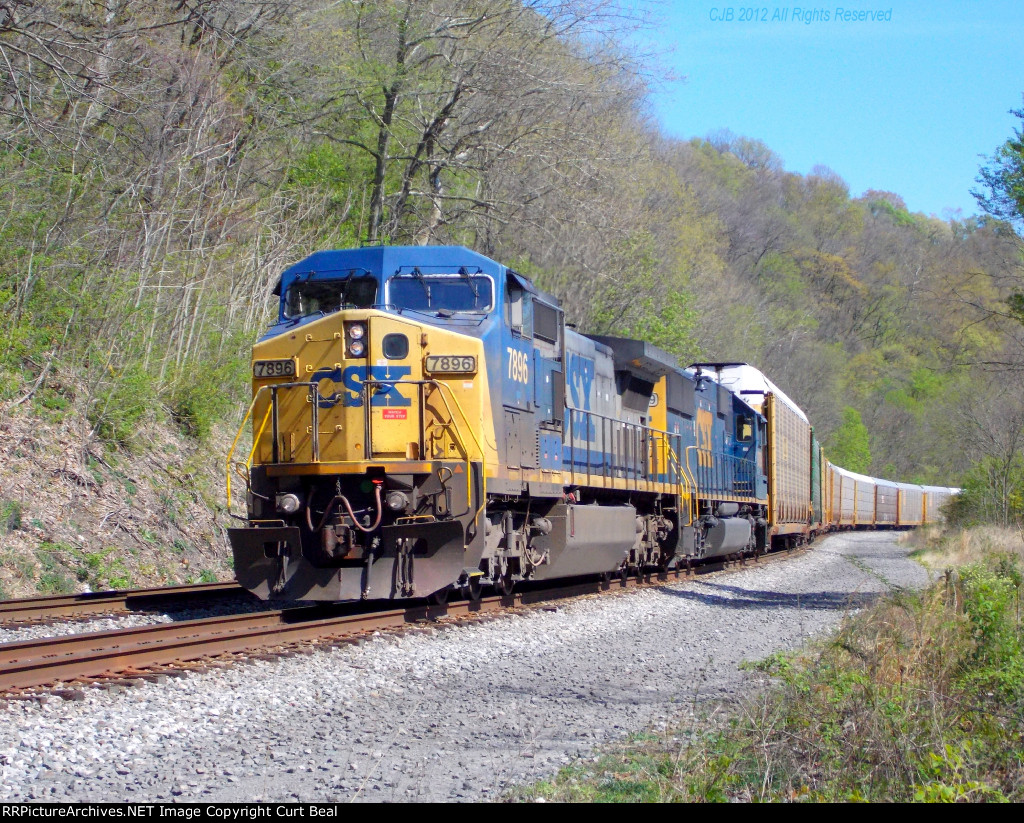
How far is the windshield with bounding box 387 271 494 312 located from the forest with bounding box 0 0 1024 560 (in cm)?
617

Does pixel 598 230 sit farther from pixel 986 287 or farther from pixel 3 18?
pixel 3 18

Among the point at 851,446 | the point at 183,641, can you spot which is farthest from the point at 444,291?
the point at 851,446

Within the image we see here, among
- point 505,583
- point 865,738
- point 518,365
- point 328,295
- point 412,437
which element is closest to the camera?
point 865,738

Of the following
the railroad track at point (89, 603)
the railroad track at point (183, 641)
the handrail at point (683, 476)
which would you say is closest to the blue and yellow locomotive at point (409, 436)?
the railroad track at point (183, 641)

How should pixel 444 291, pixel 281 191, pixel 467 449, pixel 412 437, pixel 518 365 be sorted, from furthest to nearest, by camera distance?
pixel 281 191 → pixel 518 365 → pixel 444 291 → pixel 412 437 → pixel 467 449

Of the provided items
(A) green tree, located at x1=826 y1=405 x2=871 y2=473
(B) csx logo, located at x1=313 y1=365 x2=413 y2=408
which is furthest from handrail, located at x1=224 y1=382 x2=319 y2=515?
(A) green tree, located at x1=826 y1=405 x2=871 y2=473

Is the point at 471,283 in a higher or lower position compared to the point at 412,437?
higher

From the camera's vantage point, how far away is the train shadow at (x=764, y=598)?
12.6 meters

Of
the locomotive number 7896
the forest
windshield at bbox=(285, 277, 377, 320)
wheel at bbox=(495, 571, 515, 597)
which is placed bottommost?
wheel at bbox=(495, 571, 515, 597)

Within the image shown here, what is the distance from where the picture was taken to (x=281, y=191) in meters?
22.9

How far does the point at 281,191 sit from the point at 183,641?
17.2 metres

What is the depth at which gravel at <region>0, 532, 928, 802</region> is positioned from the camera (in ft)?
14.9

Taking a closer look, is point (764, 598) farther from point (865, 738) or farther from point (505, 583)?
point (865, 738)

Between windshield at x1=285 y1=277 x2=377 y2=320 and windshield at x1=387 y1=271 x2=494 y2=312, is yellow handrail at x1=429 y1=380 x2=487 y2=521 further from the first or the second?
windshield at x1=285 y1=277 x2=377 y2=320
